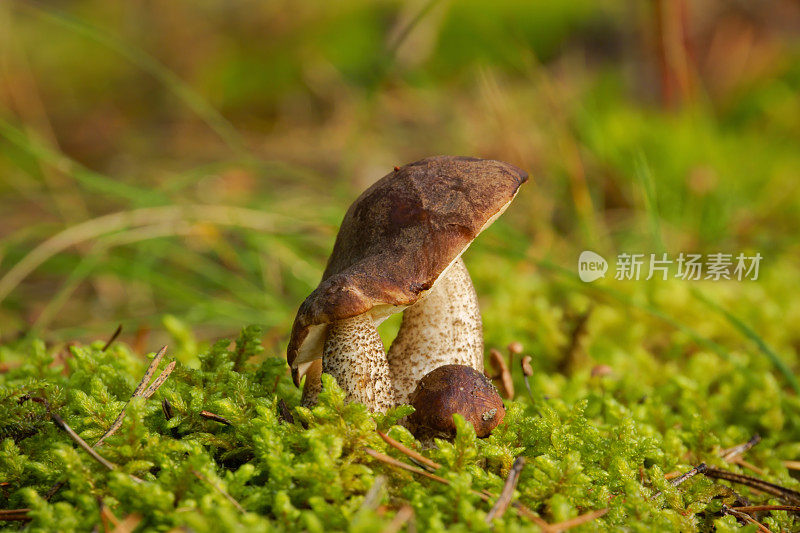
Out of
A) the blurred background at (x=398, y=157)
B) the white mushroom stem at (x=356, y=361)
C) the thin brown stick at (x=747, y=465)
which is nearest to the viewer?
the white mushroom stem at (x=356, y=361)

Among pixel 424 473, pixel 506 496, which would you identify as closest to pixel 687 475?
pixel 506 496

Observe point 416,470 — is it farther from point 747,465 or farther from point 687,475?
point 747,465

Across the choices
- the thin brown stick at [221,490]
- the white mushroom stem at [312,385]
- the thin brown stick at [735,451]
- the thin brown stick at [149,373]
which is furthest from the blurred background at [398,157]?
the thin brown stick at [221,490]

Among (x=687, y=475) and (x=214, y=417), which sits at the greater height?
(x=687, y=475)

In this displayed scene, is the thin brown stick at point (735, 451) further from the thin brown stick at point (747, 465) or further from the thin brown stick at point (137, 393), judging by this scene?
the thin brown stick at point (137, 393)

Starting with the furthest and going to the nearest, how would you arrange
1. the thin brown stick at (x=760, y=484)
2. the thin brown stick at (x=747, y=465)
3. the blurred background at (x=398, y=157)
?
1. the blurred background at (x=398, y=157)
2. the thin brown stick at (x=747, y=465)
3. the thin brown stick at (x=760, y=484)

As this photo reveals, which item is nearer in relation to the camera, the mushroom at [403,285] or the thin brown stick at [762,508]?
the mushroom at [403,285]

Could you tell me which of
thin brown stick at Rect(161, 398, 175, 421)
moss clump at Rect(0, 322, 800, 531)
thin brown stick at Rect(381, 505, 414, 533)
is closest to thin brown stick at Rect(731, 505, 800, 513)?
moss clump at Rect(0, 322, 800, 531)
